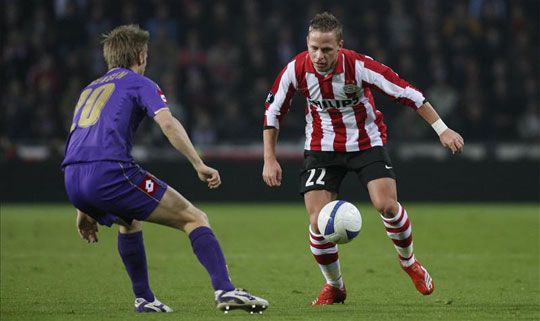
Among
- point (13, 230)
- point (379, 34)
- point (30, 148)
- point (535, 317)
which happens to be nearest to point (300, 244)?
point (13, 230)

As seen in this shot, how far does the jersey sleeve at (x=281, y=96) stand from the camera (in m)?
7.69

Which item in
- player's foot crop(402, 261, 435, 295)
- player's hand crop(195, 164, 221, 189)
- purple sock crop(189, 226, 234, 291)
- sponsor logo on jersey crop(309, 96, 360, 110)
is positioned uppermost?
sponsor logo on jersey crop(309, 96, 360, 110)

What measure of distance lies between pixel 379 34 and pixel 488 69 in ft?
7.38

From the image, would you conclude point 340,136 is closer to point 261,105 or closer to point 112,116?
point 112,116

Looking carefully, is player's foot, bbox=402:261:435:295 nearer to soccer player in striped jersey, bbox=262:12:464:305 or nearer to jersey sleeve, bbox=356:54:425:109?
soccer player in striped jersey, bbox=262:12:464:305

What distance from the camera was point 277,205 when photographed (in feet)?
62.5

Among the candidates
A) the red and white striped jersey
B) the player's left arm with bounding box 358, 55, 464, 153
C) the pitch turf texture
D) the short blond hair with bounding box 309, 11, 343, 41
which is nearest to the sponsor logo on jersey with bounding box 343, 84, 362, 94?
the red and white striped jersey

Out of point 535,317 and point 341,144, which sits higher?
point 341,144

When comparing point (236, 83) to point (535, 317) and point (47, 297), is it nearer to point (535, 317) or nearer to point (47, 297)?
point (47, 297)

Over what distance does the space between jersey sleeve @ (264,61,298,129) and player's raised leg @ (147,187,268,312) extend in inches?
59.9

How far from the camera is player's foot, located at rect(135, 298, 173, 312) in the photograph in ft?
22.6

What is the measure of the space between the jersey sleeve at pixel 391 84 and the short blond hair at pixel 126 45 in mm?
1735

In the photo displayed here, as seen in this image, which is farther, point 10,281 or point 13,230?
point 13,230

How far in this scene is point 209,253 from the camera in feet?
20.7
